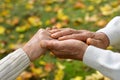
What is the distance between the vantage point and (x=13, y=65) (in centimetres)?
234

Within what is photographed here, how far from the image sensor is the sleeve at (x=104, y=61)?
210 cm

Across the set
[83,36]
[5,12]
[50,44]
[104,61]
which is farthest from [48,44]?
[5,12]

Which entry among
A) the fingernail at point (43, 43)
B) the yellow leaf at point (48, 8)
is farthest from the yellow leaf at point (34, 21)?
the fingernail at point (43, 43)

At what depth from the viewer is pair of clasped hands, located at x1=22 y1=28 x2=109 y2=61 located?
2223 millimetres

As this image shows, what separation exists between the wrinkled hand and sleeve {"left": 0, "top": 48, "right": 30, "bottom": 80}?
0.83 feet

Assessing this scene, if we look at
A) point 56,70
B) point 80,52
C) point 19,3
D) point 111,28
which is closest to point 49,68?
point 56,70

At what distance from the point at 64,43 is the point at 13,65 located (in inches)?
14.7

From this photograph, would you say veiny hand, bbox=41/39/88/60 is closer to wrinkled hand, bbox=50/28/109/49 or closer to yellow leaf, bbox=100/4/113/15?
wrinkled hand, bbox=50/28/109/49

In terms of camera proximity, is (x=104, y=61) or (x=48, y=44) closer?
(x=104, y=61)

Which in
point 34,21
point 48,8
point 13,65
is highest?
point 48,8

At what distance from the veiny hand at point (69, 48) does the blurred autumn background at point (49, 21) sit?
95cm

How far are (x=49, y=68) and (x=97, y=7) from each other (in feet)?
4.27

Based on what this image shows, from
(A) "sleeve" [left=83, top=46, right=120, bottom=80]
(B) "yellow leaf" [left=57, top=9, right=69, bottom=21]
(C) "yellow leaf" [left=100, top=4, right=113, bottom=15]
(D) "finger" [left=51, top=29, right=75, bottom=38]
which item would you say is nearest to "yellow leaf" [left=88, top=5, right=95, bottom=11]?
(C) "yellow leaf" [left=100, top=4, right=113, bottom=15]

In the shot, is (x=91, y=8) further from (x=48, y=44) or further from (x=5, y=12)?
(x=48, y=44)
